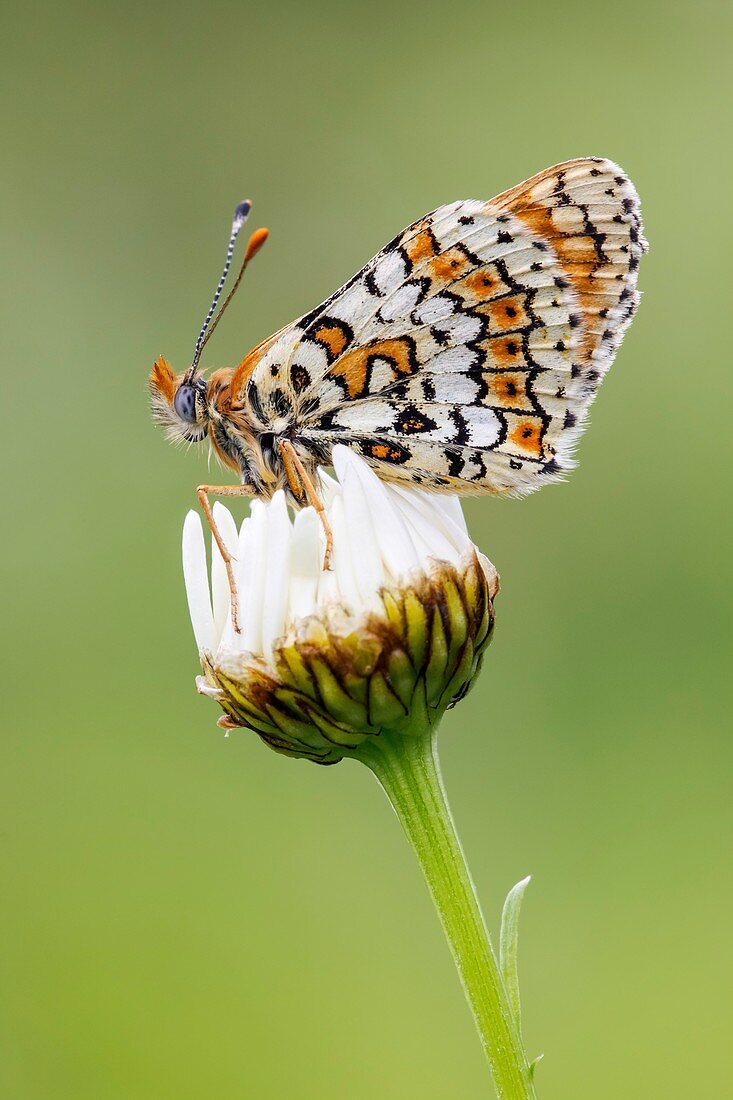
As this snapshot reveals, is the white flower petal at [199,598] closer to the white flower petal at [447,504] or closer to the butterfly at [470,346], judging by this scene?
the butterfly at [470,346]

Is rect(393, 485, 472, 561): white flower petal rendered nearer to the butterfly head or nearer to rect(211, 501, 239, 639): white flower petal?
rect(211, 501, 239, 639): white flower petal

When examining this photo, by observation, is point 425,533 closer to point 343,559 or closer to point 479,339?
point 343,559

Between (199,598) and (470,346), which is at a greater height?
(470,346)

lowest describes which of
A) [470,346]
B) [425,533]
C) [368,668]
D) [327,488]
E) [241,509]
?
[241,509]

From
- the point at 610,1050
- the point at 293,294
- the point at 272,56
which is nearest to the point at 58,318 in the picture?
the point at 293,294

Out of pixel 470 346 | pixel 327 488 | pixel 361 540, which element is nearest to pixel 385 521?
pixel 361 540

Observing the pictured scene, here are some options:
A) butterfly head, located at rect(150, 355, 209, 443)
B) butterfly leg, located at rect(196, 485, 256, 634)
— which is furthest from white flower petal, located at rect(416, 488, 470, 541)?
butterfly head, located at rect(150, 355, 209, 443)
